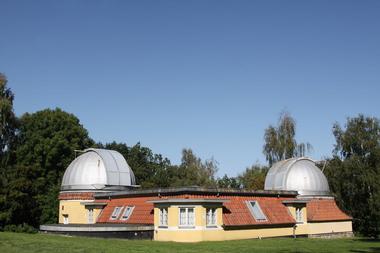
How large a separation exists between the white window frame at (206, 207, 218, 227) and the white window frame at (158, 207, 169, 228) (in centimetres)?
248

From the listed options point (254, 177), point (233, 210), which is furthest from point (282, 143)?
point (233, 210)

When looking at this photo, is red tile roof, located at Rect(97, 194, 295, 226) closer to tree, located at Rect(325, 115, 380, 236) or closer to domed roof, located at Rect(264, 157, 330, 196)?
domed roof, located at Rect(264, 157, 330, 196)

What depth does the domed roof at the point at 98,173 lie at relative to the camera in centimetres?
3938

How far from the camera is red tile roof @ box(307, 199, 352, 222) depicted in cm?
3868

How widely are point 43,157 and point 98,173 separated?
644 inches

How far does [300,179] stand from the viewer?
40.6m

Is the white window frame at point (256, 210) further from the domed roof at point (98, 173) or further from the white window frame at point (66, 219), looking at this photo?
the white window frame at point (66, 219)

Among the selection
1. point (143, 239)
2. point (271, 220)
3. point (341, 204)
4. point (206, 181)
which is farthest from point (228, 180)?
point (143, 239)

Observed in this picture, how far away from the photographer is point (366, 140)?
4594 cm

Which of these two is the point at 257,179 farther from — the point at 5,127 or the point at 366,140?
the point at 5,127

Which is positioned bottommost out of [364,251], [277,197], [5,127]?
[364,251]

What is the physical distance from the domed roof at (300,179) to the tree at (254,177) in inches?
820

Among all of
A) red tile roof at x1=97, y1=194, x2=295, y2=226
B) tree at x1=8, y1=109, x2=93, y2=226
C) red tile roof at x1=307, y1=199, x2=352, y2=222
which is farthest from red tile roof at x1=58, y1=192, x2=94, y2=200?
red tile roof at x1=307, y1=199, x2=352, y2=222

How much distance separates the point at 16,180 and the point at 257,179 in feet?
108
